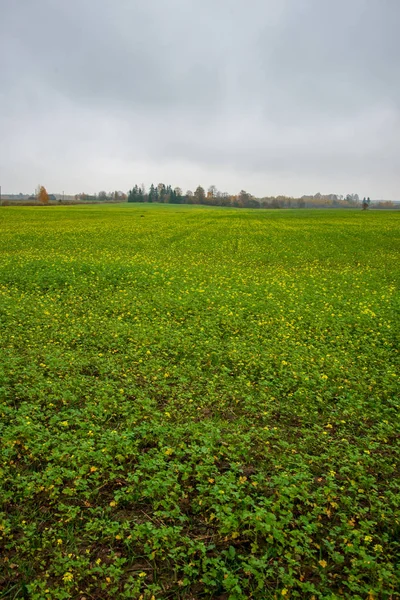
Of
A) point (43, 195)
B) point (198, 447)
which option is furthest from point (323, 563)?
point (43, 195)

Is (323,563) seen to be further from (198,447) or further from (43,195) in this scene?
(43,195)

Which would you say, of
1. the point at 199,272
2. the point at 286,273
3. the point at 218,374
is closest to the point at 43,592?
the point at 218,374

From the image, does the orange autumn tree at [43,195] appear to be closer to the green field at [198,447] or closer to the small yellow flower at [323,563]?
the green field at [198,447]

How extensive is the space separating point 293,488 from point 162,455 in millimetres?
2148

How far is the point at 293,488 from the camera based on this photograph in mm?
5602

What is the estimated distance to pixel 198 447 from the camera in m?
6.50

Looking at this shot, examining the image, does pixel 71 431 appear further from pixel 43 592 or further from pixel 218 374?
pixel 218 374

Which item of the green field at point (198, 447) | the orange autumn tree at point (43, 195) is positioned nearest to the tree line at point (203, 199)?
the orange autumn tree at point (43, 195)

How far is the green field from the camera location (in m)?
4.46

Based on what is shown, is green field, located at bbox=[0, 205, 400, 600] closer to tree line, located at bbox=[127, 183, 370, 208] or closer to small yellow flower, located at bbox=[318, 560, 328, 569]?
small yellow flower, located at bbox=[318, 560, 328, 569]

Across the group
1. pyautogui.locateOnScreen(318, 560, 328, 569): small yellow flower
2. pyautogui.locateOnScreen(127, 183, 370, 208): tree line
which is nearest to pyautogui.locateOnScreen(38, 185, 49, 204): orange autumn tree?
pyautogui.locateOnScreen(127, 183, 370, 208): tree line

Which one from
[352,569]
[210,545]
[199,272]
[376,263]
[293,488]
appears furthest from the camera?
[376,263]

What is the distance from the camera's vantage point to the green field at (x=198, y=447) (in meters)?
4.46

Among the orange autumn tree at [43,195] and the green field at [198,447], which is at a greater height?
the orange autumn tree at [43,195]
